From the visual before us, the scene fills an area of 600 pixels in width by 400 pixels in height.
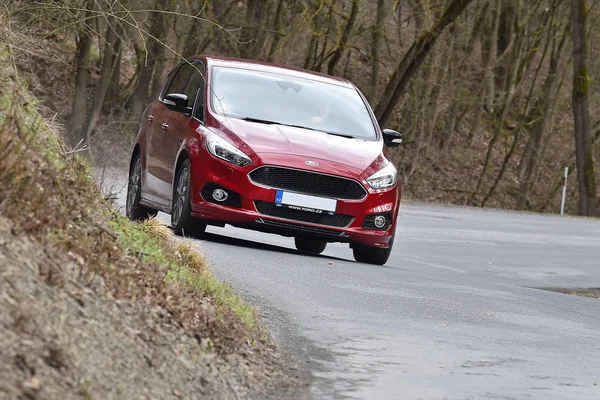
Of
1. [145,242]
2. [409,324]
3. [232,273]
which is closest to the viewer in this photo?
[145,242]

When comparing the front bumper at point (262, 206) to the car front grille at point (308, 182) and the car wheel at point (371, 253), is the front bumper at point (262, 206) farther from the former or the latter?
the car wheel at point (371, 253)

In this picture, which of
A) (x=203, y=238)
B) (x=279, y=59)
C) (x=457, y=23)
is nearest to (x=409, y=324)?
(x=203, y=238)

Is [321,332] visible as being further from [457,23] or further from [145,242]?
[457,23]

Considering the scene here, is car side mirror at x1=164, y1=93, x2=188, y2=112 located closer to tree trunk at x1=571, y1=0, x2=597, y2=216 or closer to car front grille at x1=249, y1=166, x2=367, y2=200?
car front grille at x1=249, y1=166, x2=367, y2=200

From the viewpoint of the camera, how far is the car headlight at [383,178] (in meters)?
13.1

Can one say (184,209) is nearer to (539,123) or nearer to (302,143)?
(302,143)

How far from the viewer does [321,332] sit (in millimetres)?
8492

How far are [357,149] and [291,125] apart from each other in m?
0.75

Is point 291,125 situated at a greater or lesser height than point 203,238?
greater

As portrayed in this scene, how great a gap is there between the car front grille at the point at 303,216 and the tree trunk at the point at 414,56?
17686 millimetres

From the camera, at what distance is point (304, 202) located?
12828 mm

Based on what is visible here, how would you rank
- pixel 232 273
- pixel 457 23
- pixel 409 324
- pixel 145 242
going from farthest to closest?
pixel 457 23, pixel 232 273, pixel 409 324, pixel 145 242

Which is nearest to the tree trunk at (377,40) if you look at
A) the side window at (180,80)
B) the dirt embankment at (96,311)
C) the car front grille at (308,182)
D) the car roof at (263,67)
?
the side window at (180,80)

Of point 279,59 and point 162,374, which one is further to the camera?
point 279,59
